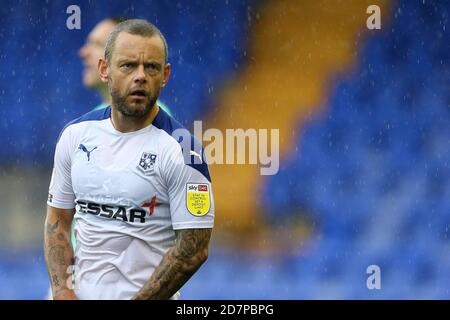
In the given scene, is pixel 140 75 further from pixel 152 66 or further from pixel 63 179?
pixel 63 179

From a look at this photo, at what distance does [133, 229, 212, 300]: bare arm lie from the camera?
11.0ft

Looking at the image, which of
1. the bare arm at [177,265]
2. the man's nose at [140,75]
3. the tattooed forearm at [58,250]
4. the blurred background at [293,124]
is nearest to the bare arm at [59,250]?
the tattooed forearm at [58,250]

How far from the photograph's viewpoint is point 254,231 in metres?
7.06

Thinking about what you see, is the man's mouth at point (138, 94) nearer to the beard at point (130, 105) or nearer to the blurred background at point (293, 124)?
the beard at point (130, 105)

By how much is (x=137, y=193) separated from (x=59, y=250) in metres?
Answer: 0.52

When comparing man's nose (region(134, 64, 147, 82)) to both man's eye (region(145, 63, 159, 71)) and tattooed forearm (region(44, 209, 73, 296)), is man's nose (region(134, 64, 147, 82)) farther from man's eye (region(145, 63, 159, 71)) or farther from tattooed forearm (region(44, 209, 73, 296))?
tattooed forearm (region(44, 209, 73, 296))

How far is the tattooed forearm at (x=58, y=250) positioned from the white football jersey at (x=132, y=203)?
97 mm

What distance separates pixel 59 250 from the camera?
366 centimetres

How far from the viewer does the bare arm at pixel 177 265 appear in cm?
335

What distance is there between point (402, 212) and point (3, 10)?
12.1 feet

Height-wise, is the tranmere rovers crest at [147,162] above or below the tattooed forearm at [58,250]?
above

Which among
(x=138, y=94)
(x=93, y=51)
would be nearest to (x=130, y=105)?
(x=138, y=94)
